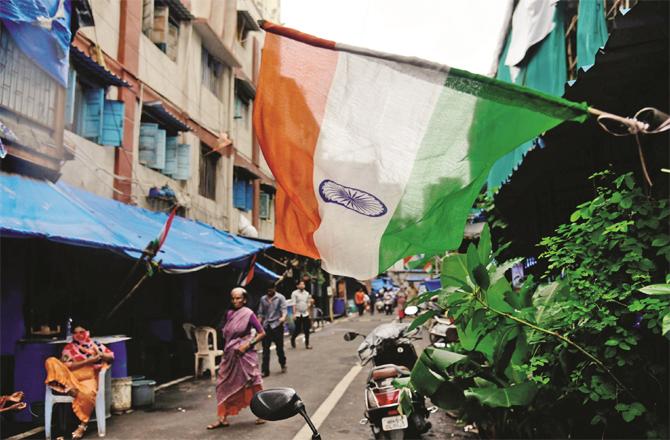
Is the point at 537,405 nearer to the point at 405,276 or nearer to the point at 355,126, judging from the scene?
the point at 355,126

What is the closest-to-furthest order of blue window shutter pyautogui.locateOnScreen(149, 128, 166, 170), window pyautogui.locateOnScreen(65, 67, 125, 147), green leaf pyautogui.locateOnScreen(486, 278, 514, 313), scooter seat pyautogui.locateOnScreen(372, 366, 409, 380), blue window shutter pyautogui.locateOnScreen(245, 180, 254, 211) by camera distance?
green leaf pyautogui.locateOnScreen(486, 278, 514, 313), scooter seat pyautogui.locateOnScreen(372, 366, 409, 380), window pyautogui.locateOnScreen(65, 67, 125, 147), blue window shutter pyautogui.locateOnScreen(149, 128, 166, 170), blue window shutter pyautogui.locateOnScreen(245, 180, 254, 211)

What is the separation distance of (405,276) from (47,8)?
70.5 meters

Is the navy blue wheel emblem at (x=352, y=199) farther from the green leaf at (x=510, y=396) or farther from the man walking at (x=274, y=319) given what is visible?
the man walking at (x=274, y=319)

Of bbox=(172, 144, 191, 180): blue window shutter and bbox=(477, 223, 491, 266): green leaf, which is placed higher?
bbox=(172, 144, 191, 180): blue window shutter

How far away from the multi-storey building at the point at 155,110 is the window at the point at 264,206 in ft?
1.62

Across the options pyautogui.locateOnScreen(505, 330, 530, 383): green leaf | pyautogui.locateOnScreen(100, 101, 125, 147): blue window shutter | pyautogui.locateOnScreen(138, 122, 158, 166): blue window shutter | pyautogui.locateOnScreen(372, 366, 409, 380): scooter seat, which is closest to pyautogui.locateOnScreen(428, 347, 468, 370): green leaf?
pyautogui.locateOnScreen(505, 330, 530, 383): green leaf

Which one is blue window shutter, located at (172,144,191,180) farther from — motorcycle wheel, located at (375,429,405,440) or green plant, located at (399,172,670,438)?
green plant, located at (399,172,670,438)

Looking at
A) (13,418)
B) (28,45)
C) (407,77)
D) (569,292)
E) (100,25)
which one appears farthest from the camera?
(100,25)

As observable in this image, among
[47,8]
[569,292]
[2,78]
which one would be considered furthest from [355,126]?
[47,8]

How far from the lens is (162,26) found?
1420cm

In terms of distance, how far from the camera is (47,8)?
7645 mm

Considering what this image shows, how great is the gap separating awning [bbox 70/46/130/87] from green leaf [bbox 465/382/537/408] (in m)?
8.71

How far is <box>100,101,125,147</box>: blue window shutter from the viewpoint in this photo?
10.8 meters

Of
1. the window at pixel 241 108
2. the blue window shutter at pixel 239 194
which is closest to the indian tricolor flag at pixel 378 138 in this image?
the blue window shutter at pixel 239 194
